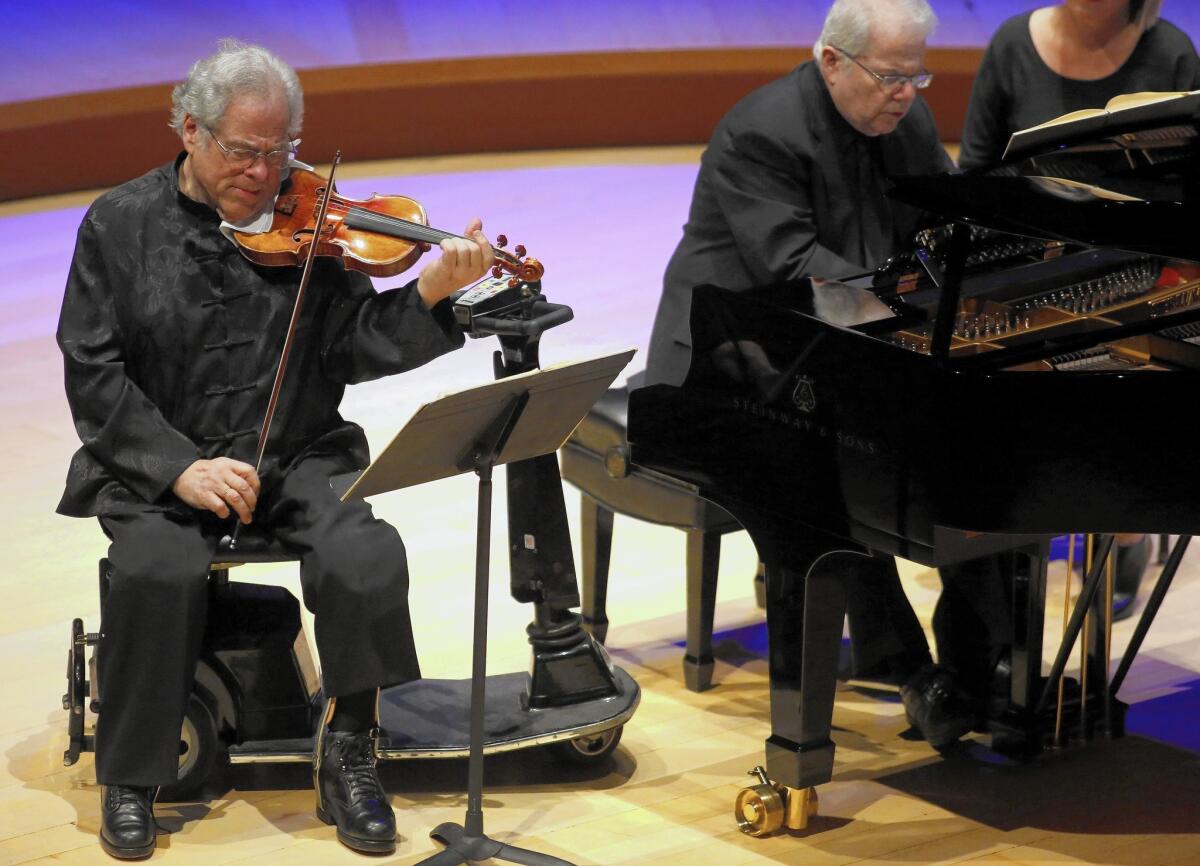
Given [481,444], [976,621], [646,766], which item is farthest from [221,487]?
[976,621]

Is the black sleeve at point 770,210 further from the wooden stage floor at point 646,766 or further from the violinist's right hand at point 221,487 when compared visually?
the violinist's right hand at point 221,487

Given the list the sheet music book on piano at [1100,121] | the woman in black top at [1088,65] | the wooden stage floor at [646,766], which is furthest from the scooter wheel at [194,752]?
the woman in black top at [1088,65]

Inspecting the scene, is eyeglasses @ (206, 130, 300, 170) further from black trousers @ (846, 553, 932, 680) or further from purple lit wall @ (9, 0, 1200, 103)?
purple lit wall @ (9, 0, 1200, 103)

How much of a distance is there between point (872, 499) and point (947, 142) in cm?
691

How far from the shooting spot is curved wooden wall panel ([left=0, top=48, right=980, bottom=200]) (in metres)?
8.95

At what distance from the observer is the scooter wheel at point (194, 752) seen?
126 inches

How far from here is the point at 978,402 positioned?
108 inches

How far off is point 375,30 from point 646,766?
6839 millimetres

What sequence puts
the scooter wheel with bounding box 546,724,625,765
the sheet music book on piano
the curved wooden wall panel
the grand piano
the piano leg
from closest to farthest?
the grand piano < the sheet music book on piano < the piano leg < the scooter wheel with bounding box 546,724,625,765 < the curved wooden wall panel

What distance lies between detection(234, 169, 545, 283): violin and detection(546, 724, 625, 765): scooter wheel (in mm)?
897

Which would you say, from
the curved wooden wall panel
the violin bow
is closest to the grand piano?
the violin bow

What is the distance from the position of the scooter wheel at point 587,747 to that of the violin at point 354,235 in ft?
2.94

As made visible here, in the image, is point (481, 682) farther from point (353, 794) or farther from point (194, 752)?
point (194, 752)

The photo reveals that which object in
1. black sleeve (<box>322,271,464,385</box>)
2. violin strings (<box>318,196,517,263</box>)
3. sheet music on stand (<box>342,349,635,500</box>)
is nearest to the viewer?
sheet music on stand (<box>342,349,635,500</box>)
